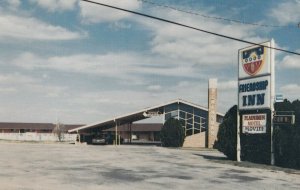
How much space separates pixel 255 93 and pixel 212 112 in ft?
78.0

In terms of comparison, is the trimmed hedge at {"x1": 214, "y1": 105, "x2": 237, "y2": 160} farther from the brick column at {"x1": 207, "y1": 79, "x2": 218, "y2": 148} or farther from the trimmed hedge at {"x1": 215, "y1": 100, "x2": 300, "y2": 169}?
the brick column at {"x1": 207, "y1": 79, "x2": 218, "y2": 148}

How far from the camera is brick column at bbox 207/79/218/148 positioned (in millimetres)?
52594

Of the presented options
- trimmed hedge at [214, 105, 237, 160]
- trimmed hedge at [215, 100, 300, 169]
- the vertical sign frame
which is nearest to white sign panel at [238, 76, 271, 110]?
the vertical sign frame

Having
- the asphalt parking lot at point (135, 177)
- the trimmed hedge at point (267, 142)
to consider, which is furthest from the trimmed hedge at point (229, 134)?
the asphalt parking lot at point (135, 177)

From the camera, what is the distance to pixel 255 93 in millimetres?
A: 29438

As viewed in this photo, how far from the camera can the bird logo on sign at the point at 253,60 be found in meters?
29.1

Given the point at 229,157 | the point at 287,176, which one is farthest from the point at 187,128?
the point at 287,176

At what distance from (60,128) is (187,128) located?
37.9m

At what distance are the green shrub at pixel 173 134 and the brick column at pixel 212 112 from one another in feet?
10.8

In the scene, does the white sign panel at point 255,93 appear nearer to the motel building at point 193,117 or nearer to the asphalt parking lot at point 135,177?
the asphalt parking lot at point 135,177

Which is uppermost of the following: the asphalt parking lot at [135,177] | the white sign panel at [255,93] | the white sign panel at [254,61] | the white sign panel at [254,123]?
the white sign panel at [254,61]

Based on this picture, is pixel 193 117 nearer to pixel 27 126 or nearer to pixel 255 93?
pixel 255 93

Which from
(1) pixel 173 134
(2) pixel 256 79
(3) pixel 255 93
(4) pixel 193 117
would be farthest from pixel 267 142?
(4) pixel 193 117

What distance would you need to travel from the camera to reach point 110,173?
21406 mm
